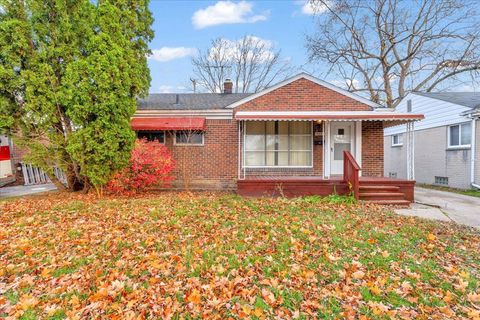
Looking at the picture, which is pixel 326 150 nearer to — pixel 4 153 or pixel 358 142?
pixel 358 142

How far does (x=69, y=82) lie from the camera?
7676 millimetres

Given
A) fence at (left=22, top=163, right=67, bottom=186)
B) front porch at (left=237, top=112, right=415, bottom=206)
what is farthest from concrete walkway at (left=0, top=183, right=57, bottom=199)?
front porch at (left=237, top=112, right=415, bottom=206)

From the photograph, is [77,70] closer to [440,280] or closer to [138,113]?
[138,113]

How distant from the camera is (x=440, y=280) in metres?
3.45

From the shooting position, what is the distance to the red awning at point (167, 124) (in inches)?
401

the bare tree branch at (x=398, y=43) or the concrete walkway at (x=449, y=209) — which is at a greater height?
the bare tree branch at (x=398, y=43)

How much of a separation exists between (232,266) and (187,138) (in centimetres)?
785

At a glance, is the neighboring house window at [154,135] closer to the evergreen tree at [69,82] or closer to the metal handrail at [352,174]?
the evergreen tree at [69,82]

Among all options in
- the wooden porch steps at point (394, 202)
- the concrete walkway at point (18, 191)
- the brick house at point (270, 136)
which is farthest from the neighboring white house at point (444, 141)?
the concrete walkway at point (18, 191)

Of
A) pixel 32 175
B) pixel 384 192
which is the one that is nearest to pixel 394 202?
pixel 384 192

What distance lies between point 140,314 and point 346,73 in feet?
81.8

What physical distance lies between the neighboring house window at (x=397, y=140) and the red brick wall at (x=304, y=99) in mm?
7581

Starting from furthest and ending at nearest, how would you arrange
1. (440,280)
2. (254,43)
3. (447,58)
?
1. (254,43)
2. (447,58)
3. (440,280)

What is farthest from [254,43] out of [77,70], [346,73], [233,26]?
[77,70]
